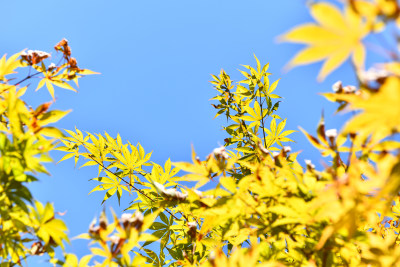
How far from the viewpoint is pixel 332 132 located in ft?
3.69

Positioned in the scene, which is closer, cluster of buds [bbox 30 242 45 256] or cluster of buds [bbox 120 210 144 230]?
cluster of buds [bbox 120 210 144 230]

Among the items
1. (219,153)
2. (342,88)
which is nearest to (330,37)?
(342,88)

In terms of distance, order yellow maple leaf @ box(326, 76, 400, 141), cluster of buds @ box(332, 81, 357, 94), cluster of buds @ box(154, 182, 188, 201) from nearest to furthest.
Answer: yellow maple leaf @ box(326, 76, 400, 141) → cluster of buds @ box(332, 81, 357, 94) → cluster of buds @ box(154, 182, 188, 201)

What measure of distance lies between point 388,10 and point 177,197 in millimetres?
1110

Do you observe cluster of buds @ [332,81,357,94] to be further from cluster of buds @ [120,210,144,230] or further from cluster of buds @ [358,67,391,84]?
cluster of buds @ [120,210,144,230]

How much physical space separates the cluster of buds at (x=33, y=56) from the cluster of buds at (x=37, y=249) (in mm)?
848

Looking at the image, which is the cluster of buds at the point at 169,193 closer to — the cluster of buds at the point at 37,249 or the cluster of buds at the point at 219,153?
the cluster of buds at the point at 219,153

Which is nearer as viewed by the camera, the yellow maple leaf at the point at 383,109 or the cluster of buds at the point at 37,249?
the yellow maple leaf at the point at 383,109

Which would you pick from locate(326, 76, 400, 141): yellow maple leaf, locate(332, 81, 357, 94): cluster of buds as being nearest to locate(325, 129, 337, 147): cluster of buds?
locate(332, 81, 357, 94): cluster of buds

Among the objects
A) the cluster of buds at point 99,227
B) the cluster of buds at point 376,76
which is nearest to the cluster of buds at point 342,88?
the cluster of buds at point 376,76

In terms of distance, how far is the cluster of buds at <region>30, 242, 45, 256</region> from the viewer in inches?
47.9

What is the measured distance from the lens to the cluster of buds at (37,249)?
3.99 ft

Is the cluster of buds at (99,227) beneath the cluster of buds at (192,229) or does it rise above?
beneath

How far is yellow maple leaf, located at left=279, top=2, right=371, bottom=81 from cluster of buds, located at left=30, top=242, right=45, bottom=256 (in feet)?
3.72
